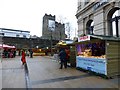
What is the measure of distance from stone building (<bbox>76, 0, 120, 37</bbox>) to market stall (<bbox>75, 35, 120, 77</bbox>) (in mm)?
6108

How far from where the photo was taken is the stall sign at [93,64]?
13.0 meters

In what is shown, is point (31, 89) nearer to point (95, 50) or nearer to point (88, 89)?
point (88, 89)

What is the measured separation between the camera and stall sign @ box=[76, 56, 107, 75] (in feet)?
42.6

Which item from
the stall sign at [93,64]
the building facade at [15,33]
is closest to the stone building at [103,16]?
the stall sign at [93,64]

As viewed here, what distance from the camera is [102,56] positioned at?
13352mm

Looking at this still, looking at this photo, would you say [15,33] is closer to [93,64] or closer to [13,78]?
[13,78]

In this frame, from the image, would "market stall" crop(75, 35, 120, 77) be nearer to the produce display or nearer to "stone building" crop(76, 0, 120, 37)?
the produce display

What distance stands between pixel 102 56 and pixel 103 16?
388 inches

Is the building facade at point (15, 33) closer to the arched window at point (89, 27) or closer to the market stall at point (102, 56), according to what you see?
the arched window at point (89, 27)

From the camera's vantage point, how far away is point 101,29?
22.3m

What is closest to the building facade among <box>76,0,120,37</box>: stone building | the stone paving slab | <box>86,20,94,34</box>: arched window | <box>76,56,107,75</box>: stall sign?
<box>86,20,94,34</box>: arched window

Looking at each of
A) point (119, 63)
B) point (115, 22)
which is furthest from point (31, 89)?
point (115, 22)

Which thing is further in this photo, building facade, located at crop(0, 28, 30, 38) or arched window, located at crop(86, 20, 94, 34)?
building facade, located at crop(0, 28, 30, 38)

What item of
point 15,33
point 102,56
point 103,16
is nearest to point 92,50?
point 102,56
